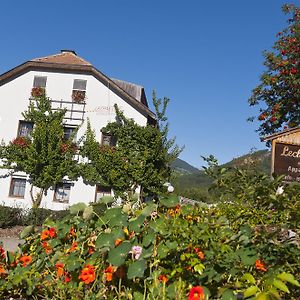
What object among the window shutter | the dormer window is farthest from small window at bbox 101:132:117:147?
the window shutter

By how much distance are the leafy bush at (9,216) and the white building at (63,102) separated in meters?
2.85

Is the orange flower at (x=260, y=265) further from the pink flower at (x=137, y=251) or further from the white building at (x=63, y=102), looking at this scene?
the white building at (x=63, y=102)

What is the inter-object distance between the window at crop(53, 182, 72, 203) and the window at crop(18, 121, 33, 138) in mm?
3473

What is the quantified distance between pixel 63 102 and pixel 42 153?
10.7 feet

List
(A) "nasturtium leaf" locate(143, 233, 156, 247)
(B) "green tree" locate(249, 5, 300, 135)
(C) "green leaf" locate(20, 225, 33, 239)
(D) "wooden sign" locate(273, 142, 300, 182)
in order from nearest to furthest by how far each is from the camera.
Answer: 1. (A) "nasturtium leaf" locate(143, 233, 156, 247)
2. (C) "green leaf" locate(20, 225, 33, 239)
3. (D) "wooden sign" locate(273, 142, 300, 182)
4. (B) "green tree" locate(249, 5, 300, 135)

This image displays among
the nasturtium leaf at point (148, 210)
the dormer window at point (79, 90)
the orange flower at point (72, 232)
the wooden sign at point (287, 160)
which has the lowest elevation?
the orange flower at point (72, 232)

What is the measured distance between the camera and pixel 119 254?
9.44 feet

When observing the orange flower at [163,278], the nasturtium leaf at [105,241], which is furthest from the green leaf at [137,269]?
the nasturtium leaf at [105,241]

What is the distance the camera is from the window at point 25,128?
2281 centimetres

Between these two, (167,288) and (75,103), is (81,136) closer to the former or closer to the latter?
(75,103)

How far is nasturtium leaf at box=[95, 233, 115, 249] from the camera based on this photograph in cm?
299

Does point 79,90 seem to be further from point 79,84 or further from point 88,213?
point 88,213

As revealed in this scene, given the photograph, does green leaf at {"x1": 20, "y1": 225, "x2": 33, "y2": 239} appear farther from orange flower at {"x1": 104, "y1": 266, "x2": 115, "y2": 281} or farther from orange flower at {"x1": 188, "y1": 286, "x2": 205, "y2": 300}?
orange flower at {"x1": 188, "y1": 286, "x2": 205, "y2": 300}

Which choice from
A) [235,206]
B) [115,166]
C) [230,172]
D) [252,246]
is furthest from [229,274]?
[115,166]
